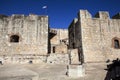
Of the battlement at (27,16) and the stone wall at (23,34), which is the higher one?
the battlement at (27,16)

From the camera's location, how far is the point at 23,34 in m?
21.3

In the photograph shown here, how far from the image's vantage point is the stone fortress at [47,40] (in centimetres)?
2042

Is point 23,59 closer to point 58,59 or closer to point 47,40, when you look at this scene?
point 47,40

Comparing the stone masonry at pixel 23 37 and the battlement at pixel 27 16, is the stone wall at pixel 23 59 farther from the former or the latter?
the battlement at pixel 27 16

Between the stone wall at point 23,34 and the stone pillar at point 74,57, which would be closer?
the stone pillar at point 74,57

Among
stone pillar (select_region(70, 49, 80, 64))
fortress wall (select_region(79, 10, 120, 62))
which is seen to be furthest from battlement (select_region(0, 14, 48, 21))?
stone pillar (select_region(70, 49, 80, 64))

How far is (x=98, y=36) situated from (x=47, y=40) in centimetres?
634

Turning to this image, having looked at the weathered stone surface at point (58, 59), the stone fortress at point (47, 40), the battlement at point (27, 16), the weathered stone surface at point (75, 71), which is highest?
the battlement at point (27, 16)

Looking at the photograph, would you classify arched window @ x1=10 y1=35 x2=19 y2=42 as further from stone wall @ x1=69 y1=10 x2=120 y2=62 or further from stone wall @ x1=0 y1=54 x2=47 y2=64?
stone wall @ x1=69 y1=10 x2=120 y2=62

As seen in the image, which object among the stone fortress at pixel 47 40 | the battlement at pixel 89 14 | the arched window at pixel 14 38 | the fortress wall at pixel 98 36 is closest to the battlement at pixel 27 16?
the stone fortress at pixel 47 40

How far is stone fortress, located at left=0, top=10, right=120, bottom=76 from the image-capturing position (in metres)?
20.4

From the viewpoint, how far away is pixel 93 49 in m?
20.7

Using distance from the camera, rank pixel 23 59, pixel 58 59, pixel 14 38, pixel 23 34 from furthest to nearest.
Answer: pixel 14 38 → pixel 23 34 → pixel 58 59 → pixel 23 59

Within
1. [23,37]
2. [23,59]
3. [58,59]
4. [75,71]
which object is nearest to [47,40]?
[58,59]
